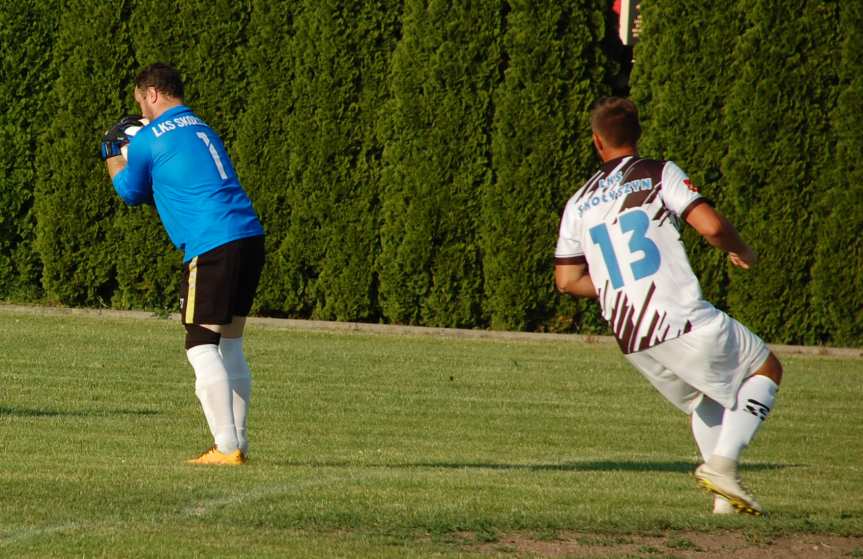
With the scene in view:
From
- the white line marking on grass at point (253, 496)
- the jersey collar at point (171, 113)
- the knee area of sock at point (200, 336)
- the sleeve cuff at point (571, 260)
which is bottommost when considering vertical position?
the white line marking on grass at point (253, 496)

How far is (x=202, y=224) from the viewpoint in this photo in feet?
25.6

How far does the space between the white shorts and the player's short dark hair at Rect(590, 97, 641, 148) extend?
3.10 ft

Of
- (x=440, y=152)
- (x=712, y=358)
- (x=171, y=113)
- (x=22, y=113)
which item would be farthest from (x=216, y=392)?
(x=22, y=113)

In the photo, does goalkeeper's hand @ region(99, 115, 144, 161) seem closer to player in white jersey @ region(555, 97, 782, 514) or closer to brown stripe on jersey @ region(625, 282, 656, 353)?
player in white jersey @ region(555, 97, 782, 514)

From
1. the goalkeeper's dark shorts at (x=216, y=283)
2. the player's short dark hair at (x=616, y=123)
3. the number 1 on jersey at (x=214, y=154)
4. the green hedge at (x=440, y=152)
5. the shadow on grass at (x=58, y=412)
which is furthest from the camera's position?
the green hedge at (x=440, y=152)

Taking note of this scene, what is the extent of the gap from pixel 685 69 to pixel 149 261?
22.5 ft

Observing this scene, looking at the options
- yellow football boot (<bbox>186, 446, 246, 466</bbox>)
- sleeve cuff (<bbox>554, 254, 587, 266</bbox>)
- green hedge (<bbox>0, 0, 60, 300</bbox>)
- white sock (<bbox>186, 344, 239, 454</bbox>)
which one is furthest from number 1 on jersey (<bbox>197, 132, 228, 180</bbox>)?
green hedge (<bbox>0, 0, 60, 300</bbox>)

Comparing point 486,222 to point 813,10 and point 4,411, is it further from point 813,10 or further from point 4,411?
point 4,411

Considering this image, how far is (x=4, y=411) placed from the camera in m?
9.88

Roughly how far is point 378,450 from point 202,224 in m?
2.08

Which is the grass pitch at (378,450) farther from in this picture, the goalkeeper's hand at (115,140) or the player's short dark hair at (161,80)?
the player's short dark hair at (161,80)

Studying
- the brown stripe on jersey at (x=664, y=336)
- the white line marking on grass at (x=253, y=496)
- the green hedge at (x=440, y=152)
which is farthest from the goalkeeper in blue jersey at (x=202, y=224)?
the green hedge at (x=440, y=152)

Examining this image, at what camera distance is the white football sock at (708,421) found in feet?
23.0

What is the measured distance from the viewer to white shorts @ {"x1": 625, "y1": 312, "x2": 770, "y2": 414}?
660cm
